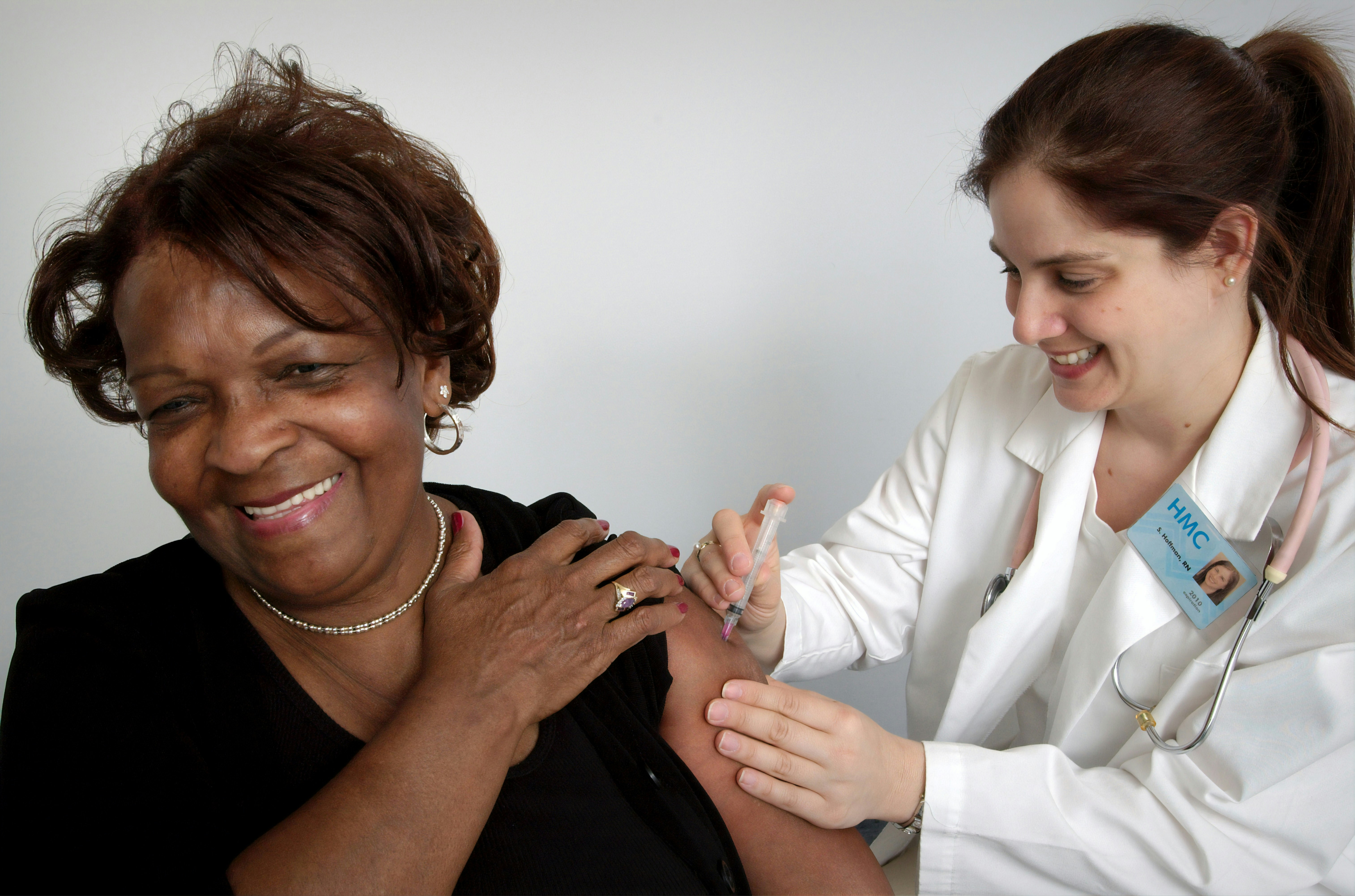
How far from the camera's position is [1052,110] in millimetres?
1361

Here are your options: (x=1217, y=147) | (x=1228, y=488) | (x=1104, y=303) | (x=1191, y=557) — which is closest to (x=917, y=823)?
(x=1191, y=557)

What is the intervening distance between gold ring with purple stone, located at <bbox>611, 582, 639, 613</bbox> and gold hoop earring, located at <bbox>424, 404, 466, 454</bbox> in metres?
0.34

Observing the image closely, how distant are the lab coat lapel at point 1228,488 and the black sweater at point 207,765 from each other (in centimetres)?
72

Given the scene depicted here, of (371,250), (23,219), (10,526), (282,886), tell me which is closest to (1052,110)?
(371,250)

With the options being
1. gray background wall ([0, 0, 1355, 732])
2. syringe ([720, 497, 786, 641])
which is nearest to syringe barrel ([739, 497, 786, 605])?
syringe ([720, 497, 786, 641])

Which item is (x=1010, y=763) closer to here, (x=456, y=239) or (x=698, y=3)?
(x=456, y=239)

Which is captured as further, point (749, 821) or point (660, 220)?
point (660, 220)

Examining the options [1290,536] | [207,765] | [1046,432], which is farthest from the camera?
[1046,432]

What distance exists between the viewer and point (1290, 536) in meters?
1.26

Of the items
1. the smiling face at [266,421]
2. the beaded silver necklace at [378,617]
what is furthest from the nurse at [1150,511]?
the smiling face at [266,421]

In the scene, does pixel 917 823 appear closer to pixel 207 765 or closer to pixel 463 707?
pixel 463 707

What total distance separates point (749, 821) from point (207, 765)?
735mm

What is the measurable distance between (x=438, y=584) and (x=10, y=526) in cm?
132

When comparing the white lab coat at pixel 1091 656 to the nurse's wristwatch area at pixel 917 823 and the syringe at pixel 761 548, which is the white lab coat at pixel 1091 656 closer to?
the nurse's wristwatch area at pixel 917 823
